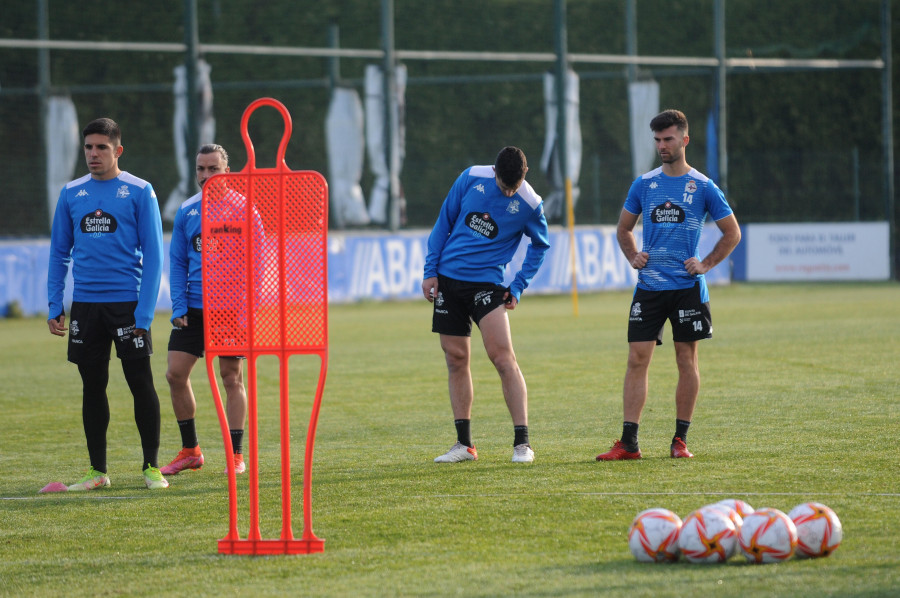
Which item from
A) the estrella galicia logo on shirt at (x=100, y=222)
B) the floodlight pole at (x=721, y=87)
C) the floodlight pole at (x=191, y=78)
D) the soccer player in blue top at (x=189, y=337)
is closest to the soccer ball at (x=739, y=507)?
the soccer player in blue top at (x=189, y=337)

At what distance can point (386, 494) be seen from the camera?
21.7 ft

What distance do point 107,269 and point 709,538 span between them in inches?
145

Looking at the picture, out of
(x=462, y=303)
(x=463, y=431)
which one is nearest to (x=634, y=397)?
(x=463, y=431)

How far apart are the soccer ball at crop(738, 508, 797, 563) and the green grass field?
71 mm

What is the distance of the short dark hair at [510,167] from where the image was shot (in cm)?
748

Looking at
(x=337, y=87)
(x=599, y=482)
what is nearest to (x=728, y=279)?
(x=337, y=87)

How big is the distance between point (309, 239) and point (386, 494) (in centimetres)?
188

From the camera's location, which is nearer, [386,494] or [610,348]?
[386,494]

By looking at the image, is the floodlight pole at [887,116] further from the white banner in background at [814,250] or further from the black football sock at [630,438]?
the black football sock at [630,438]

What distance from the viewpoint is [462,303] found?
7828mm

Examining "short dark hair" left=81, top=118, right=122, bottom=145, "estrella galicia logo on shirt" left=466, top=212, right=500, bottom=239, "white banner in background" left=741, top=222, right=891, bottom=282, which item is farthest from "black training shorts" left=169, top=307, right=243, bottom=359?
"white banner in background" left=741, top=222, right=891, bottom=282

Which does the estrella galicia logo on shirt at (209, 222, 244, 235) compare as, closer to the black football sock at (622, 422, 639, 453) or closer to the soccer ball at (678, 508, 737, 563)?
the soccer ball at (678, 508, 737, 563)

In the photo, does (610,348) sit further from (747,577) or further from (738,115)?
(738,115)

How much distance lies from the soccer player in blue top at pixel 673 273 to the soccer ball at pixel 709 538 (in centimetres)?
246
